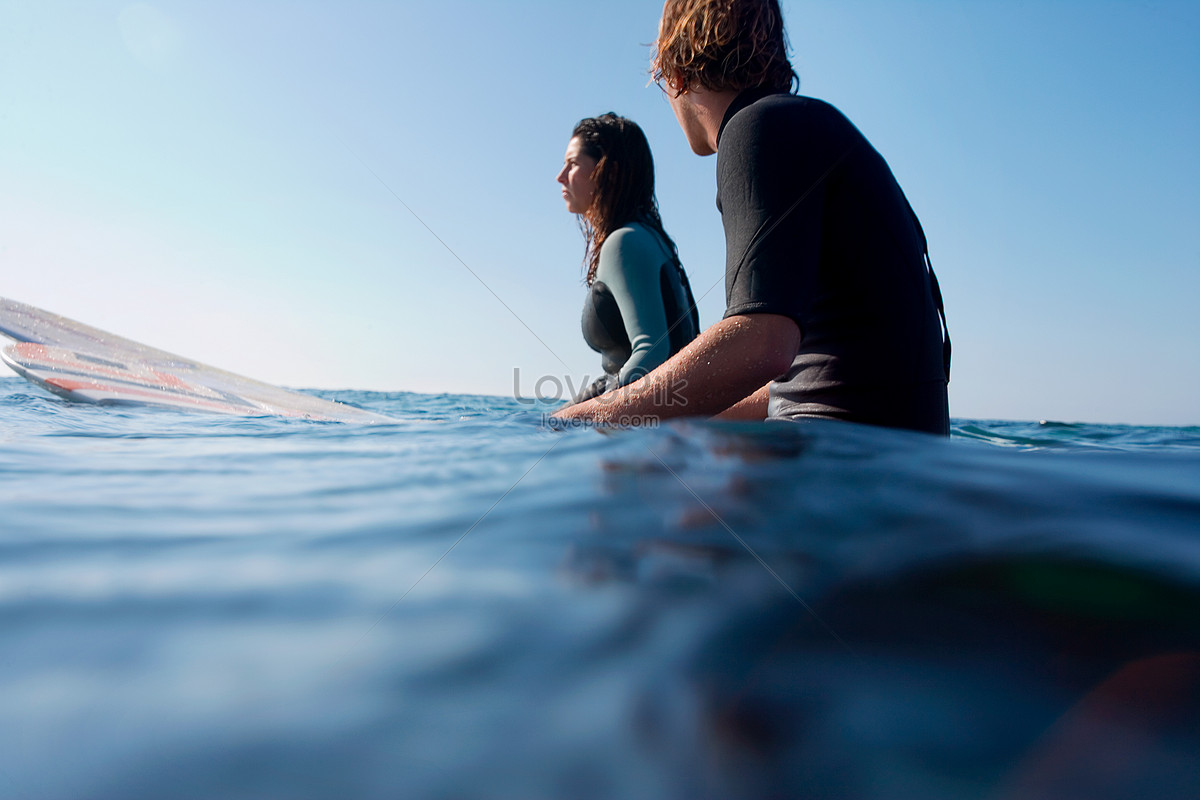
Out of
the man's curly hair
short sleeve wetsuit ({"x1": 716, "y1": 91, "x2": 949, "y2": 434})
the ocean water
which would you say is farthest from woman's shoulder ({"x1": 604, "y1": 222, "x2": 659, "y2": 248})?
the ocean water

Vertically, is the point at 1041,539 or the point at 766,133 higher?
the point at 766,133

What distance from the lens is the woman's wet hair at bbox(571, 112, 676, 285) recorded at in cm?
309

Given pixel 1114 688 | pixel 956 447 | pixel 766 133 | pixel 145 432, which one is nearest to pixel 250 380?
pixel 145 432

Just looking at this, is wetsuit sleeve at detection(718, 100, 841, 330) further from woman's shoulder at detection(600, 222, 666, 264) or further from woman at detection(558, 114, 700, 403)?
woman's shoulder at detection(600, 222, 666, 264)

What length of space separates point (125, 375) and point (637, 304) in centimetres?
340

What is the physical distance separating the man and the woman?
101 cm

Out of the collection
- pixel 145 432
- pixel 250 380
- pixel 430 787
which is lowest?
pixel 430 787

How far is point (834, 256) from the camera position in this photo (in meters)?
1.33

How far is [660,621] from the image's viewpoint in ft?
1.85

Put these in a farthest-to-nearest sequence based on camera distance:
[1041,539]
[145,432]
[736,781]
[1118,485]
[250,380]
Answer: [250,380]
[145,432]
[1118,485]
[1041,539]
[736,781]

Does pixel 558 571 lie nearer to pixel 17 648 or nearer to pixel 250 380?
pixel 17 648

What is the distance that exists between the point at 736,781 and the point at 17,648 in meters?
0.64

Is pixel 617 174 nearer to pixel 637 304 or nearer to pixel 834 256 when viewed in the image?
pixel 637 304

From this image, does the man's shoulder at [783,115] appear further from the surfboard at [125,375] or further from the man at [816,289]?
the surfboard at [125,375]
